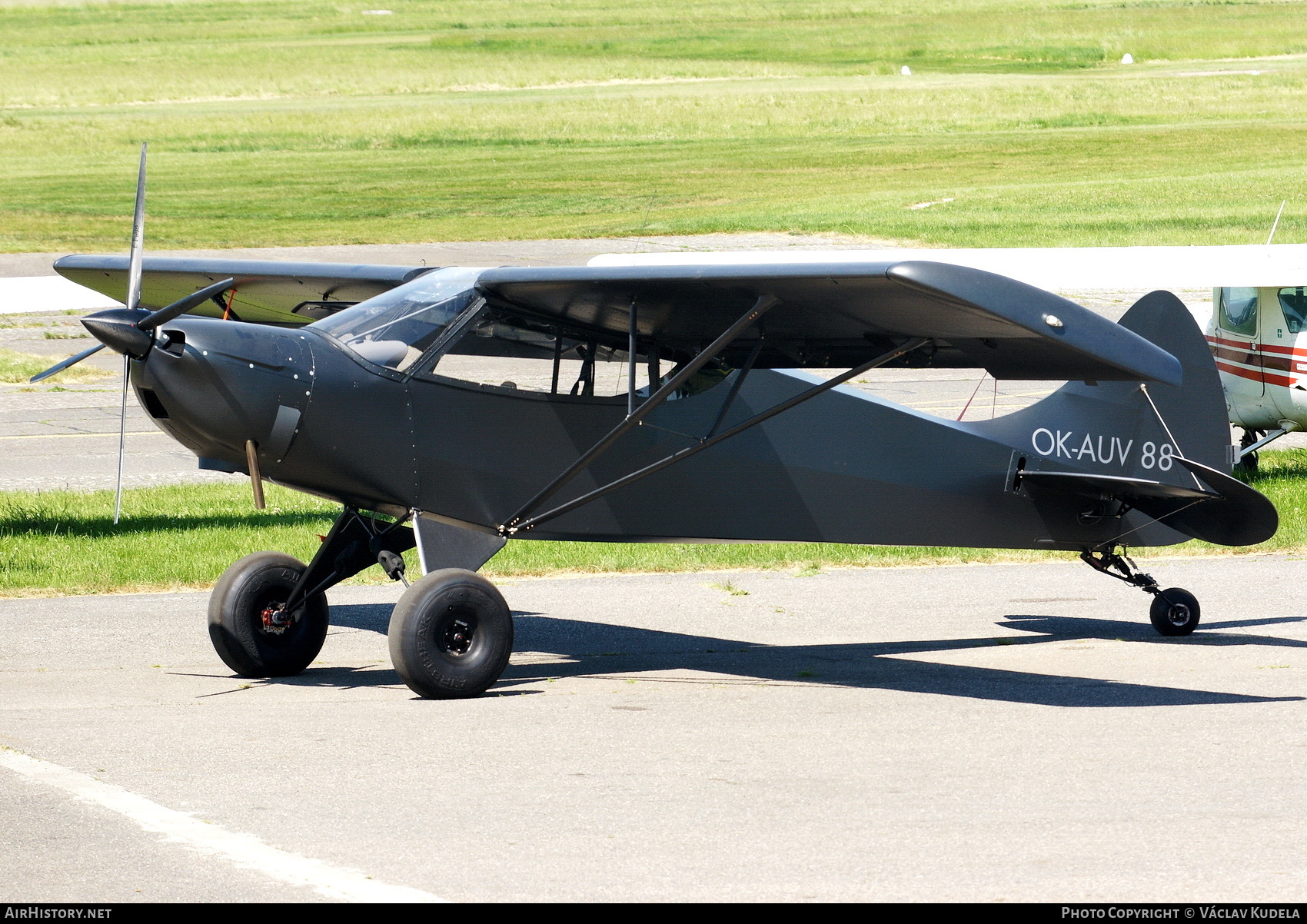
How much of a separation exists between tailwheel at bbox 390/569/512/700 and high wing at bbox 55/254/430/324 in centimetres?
284

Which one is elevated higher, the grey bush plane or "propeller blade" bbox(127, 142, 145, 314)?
"propeller blade" bbox(127, 142, 145, 314)

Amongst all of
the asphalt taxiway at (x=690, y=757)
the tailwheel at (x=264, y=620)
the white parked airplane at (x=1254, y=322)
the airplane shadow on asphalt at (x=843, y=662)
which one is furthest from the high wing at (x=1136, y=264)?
the tailwheel at (x=264, y=620)

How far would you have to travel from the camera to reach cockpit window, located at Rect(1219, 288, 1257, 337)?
59.2 ft

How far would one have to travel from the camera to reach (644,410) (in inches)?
387

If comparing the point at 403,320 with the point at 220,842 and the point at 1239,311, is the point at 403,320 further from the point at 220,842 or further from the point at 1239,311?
the point at 1239,311

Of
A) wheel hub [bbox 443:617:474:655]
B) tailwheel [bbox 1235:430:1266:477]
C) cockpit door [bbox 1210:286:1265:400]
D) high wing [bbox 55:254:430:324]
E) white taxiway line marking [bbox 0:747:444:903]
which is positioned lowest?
white taxiway line marking [bbox 0:747:444:903]

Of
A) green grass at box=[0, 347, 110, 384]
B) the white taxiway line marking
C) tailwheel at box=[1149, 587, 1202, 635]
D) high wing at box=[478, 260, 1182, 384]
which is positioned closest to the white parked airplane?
tailwheel at box=[1149, 587, 1202, 635]

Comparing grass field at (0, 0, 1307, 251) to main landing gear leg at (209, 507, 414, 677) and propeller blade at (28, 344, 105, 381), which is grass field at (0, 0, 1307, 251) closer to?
main landing gear leg at (209, 507, 414, 677)

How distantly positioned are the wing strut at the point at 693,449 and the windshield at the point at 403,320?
1219 millimetres

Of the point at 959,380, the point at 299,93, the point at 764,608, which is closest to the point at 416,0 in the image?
the point at 299,93

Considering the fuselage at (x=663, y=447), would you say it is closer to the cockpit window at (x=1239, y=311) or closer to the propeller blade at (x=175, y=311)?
the propeller blade at (x=175, y=311)

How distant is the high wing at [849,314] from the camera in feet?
27.0

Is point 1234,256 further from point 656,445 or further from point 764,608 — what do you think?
point 656,445

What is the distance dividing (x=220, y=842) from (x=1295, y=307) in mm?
14201
